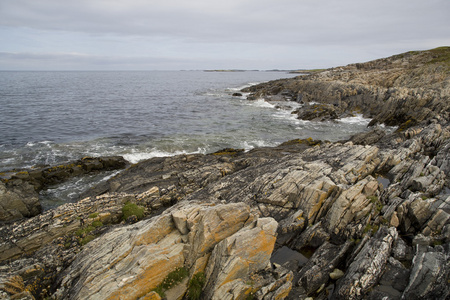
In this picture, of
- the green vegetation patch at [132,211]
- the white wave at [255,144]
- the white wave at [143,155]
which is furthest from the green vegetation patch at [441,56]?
the green vegetation patch at [132,211]

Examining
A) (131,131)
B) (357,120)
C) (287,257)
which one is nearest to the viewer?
(287,257)

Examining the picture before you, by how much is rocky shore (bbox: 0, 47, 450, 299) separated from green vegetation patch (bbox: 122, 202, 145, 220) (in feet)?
0.34

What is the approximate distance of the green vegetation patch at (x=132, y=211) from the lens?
65.3 feet

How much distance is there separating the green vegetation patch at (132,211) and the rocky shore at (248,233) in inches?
4.1

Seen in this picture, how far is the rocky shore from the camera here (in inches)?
467

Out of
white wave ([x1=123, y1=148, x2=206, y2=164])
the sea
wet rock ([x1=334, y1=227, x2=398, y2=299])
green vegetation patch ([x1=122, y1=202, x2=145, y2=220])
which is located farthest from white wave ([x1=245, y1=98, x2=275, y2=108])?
wet rock ([x1=334, y1=227, x2=398, y2=299])

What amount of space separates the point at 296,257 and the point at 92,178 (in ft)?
82.0

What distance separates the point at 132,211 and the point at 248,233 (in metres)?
11.2

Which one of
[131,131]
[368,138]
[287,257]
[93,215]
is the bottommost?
[287,257]

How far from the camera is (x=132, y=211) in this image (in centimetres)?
1997

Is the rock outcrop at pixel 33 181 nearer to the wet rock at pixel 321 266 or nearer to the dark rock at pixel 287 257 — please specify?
A: the dark rock at pixel 287 257

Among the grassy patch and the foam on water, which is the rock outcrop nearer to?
the grassy patch

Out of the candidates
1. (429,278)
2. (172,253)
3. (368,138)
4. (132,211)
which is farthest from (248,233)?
(368,138)

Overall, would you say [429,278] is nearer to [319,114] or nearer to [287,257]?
[287,257]
